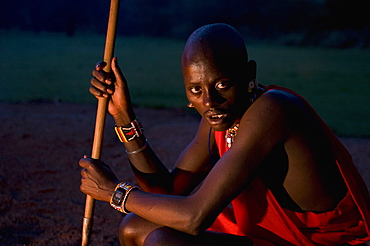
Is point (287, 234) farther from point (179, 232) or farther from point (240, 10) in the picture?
point (240, 10)

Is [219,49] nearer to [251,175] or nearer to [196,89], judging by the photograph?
[196,89]

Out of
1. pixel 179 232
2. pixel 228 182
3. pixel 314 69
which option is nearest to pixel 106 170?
pixel 179 232

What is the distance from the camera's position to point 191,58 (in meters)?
1.86

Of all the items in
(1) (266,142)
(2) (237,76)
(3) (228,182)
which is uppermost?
(2) (237,76)

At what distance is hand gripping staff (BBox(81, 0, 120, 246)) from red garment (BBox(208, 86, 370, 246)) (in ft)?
2.64

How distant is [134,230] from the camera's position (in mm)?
2174

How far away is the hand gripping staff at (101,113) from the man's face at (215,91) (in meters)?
0.50

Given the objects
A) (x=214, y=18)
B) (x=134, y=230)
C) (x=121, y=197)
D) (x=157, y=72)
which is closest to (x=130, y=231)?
(x=134, y=230)

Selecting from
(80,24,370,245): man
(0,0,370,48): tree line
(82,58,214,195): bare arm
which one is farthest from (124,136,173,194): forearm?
(0,0,370,48): tree line

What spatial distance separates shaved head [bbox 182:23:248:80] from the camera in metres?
1.82

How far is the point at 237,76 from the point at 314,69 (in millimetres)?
11943

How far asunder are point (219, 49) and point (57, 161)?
3.23 m

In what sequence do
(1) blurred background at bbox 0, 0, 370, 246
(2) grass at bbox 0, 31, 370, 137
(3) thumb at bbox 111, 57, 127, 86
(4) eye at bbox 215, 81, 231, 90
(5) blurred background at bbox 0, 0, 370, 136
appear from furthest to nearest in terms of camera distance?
(5) blurred background at bbox 0, 0, 370, 136 < (2) grass at bbox 0, 31, 370, 137 < (1) blurred background at bbox 0, 0, 370, 246 < (3) thumb at bbox 111, 57, 127, 86 < (4) eye at bbox 215, 81, 231, 90

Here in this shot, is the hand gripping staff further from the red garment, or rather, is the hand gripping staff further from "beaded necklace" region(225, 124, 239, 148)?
the red garment
